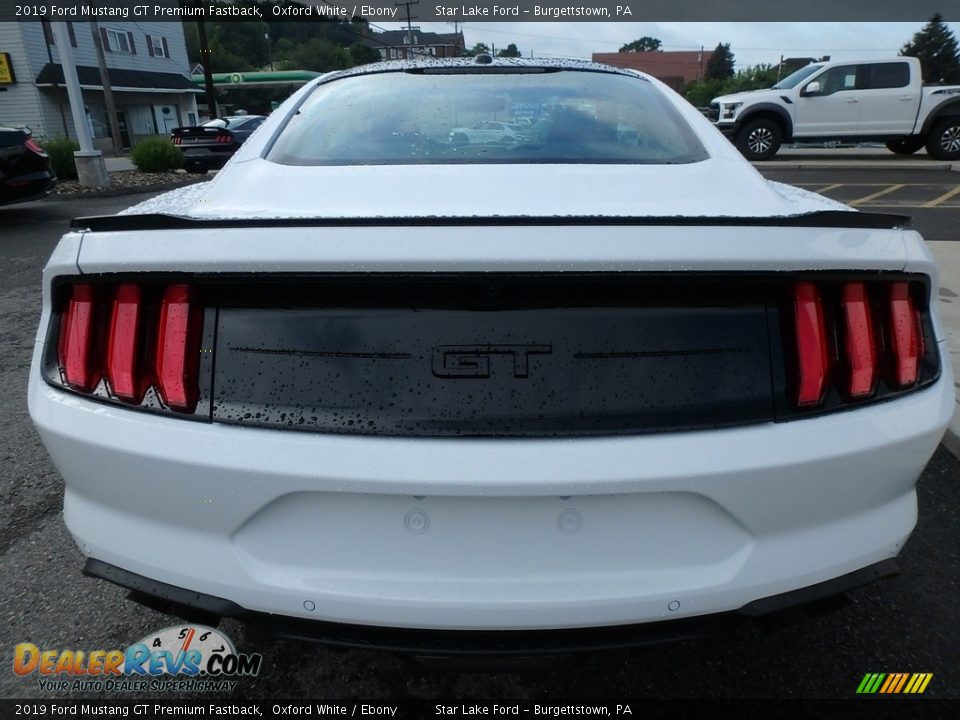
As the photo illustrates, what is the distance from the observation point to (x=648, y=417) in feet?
4.09

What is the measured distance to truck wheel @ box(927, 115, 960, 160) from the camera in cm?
1471

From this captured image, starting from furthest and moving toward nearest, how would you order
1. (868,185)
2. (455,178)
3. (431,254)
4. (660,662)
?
(868,185) → (660,662) → (455,178) → (431,254)

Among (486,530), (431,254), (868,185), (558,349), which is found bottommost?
(868,185)

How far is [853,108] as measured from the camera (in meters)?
14.5

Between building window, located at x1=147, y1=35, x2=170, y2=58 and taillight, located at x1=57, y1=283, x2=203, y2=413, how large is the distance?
154 ft

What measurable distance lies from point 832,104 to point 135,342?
653 inches

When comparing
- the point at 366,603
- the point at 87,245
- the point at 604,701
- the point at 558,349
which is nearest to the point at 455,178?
the point at 558,349

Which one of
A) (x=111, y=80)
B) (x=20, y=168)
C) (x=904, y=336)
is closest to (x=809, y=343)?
(x=904, y=336)

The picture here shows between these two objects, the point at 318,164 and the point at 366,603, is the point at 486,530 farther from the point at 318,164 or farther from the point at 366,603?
the point at 318,164

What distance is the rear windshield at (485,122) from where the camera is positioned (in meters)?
1.83

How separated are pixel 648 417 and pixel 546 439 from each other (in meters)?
0.20

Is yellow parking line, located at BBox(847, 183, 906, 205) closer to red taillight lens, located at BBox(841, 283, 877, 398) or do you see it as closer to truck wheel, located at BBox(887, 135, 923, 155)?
truck wheel, located at BBox(887, 135, 923, 155)

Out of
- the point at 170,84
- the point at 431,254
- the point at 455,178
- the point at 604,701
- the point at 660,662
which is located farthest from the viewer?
the point at 170,84

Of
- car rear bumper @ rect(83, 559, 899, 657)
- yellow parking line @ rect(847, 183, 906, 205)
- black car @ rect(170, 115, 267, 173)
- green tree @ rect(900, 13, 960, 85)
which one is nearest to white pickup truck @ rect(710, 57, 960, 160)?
yellow parking line @ rect(847, 183, 906, 205)
